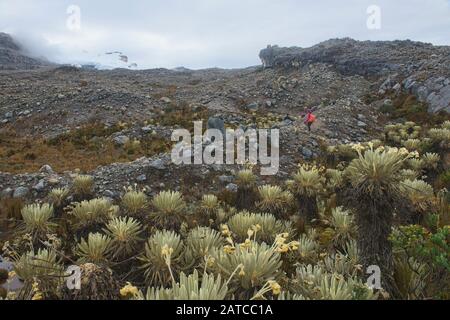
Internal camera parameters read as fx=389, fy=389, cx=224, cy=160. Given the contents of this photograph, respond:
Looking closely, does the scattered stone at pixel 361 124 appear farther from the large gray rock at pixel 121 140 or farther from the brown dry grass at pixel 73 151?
the large gray rock at pixel 121 140

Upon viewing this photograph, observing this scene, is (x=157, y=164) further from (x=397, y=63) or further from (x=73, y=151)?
(x=397, y=63)

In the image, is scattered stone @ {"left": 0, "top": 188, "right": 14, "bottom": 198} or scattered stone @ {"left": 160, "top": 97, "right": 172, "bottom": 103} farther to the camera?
scattered stone @ {"left": 160, "top": 97, "right": 172, "bottom": 103}

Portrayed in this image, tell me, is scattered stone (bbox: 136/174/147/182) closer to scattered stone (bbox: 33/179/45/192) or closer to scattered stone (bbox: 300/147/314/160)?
scattered stone (bbox: 33/179/45/192)

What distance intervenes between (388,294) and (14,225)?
28.5 feet

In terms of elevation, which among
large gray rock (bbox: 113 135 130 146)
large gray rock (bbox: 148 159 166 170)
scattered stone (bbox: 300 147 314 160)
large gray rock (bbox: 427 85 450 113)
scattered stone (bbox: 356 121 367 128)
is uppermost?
large gray rock (bbox: 427 85 450 113)

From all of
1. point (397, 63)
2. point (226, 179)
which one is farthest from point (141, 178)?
point (397, 63)

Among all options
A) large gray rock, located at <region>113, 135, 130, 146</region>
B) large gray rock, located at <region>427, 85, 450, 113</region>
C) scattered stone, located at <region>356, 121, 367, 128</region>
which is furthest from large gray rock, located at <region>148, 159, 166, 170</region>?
large gray rock, located at <region>427, 85, 450, 113</region>

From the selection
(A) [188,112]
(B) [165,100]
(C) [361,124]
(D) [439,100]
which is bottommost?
(C) [361,124]

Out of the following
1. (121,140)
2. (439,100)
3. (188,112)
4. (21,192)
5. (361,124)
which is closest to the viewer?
(21,192)

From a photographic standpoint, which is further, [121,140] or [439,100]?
[439,100]

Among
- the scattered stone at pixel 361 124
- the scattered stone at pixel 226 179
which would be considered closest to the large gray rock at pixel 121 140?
the scattered stone at pixel 226 179

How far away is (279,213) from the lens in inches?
348

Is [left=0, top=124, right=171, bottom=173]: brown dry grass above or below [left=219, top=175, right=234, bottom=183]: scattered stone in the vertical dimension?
above
